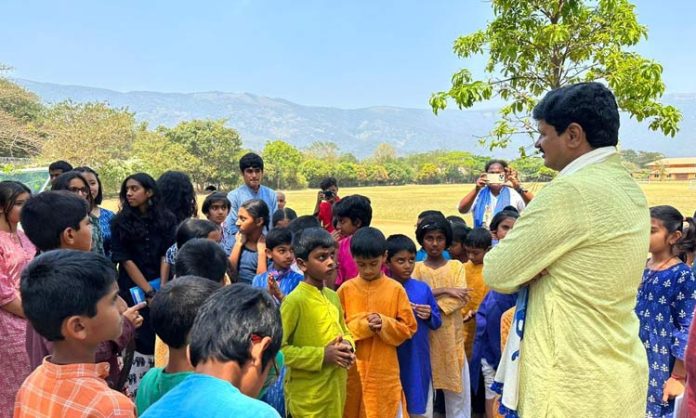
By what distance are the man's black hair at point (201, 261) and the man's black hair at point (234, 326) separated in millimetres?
1165

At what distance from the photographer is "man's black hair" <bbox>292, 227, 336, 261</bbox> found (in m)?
2.87

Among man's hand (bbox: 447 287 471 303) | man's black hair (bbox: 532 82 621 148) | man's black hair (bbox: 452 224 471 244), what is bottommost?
man's hand (bbox: 447 287 471 303)

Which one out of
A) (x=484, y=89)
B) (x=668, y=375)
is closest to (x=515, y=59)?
(x=484, y=89)

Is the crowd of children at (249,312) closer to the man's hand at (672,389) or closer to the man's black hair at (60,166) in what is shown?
the man's hand at (672,389)

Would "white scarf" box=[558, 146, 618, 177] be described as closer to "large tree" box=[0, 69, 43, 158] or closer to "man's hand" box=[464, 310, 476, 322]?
"man's hand" box=[464, 310, 476, 322]

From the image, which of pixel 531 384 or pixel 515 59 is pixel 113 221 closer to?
Result: pixel 531 384

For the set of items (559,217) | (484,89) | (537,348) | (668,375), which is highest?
(484,89)

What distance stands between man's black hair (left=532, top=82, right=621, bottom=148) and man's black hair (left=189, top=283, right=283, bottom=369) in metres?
1.16

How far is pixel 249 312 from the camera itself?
4.51 ft

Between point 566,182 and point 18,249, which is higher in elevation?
point 566,182

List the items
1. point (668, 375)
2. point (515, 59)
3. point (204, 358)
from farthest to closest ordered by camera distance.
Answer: point (515, 59) < point (668, 375) < point (204, 358)

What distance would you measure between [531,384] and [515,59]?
14.3 ft

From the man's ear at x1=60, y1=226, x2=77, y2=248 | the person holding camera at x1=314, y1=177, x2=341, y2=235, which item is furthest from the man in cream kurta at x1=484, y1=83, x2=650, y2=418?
the person holding camera at x1=314, y1=177, x2=341, y2=235

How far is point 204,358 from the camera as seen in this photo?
1.32 metres
